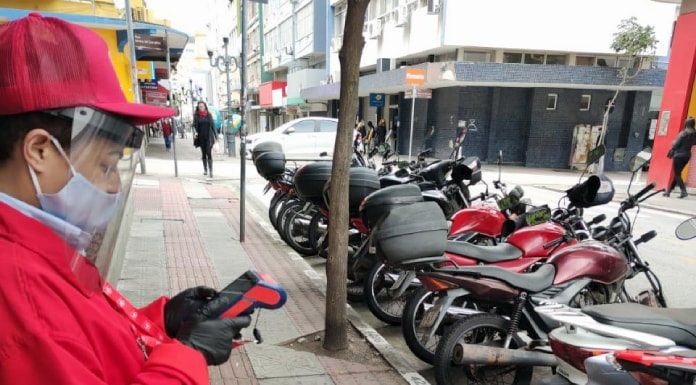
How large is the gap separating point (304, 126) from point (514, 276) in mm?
14673

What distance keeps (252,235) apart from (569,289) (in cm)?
481

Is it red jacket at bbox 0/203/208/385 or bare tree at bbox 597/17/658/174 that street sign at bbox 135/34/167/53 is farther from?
bare tree at bbox 597/17/658/174

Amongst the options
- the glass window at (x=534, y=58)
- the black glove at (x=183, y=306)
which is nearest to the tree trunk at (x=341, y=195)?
the black glove at (x=183, y=306)

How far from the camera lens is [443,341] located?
2875 mm

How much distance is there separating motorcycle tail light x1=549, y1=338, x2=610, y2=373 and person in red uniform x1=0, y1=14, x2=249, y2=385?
1.90 metres

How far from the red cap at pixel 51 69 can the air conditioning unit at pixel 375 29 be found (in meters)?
24.5

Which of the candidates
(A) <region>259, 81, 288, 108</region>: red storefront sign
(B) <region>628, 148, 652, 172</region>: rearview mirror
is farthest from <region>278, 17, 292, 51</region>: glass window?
(B) <region>628, 148, 652, 172</region>: rearview mirror

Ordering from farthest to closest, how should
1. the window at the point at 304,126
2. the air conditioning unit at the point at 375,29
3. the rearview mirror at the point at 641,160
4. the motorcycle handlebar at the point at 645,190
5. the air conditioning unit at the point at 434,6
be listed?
the air conditioning unit at the point at 375,29
the air conditioning unit at the point at 434,6
the window at the point at 304,126
the rearview mirror at the point at 641,160
the motorcycle handlebar at the point at 645,190

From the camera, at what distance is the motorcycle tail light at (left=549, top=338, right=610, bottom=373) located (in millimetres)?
2221

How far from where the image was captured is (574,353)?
2.28 meters

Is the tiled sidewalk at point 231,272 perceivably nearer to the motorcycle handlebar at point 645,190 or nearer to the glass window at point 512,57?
the motorcycle handlebar at point 645,190

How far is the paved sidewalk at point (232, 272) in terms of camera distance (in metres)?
3.10

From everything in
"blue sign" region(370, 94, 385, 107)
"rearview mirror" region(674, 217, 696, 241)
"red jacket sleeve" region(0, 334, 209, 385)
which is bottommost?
"rearview mirror" region(674, 217, 696, 241)

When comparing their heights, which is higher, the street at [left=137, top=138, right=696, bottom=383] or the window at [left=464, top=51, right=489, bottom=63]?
the window at [left=464, top=51, right=489, bottom=63]
